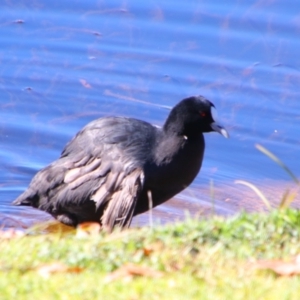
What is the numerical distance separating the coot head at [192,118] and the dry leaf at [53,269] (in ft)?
10.8

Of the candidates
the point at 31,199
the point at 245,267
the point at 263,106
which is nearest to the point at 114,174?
the point at 31,199

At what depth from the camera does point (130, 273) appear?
14.4ft

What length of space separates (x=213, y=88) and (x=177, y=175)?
3592 millimetres

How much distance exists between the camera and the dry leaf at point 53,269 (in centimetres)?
442

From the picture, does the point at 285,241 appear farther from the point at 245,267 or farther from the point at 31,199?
the point at 31,199

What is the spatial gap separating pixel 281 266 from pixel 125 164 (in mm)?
3036

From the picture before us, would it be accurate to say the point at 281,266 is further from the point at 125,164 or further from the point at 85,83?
the point at 85,83

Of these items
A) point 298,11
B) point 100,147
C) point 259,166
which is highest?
point 298,11

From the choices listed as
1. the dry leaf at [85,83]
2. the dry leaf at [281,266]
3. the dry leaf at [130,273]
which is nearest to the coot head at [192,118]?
the dry leaf at [281,266]

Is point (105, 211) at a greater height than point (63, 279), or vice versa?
point (63, 279)

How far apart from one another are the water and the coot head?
1474 mm

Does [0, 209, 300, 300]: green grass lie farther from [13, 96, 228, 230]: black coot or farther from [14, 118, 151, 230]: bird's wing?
[13, 96, 228, 230]: black coot

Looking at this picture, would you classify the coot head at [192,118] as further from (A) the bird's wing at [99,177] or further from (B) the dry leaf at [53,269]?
(B) the dry leaf at [53,269]

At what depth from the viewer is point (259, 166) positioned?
32.1 feet
